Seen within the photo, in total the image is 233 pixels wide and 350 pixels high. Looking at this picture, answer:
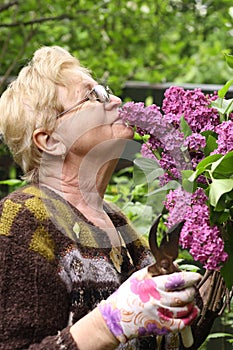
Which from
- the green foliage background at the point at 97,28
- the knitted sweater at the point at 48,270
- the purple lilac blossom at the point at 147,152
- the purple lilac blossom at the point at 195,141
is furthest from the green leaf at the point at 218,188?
the green foliage background at the point at 97,28

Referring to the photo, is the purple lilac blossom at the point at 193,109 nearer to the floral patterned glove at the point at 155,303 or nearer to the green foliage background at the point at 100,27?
the floral patterned glove at the point at 155,303

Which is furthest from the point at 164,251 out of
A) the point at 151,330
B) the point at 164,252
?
the point at 151,330

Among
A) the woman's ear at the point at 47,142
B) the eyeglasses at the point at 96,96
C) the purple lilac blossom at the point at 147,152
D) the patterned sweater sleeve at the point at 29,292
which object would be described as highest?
the eyeglasses at the point at 96,96

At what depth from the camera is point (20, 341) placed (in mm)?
1717

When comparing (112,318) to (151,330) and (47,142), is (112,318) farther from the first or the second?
(47,142)

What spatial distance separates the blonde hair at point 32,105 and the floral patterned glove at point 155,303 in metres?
0.55

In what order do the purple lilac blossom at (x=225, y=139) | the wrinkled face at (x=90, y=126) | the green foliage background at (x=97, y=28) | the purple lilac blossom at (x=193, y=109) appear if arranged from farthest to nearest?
the green foliage background at (x=97, y=28), the wrinkled face at (x=90, y=126), the purple lilac blossom at (x=193, y=109), the purple lilac blossom at (x=225, y=139)

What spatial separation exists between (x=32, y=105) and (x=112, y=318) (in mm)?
624

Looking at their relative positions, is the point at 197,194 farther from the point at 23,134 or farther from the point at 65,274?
the point at 23,134

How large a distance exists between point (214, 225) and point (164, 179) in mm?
214

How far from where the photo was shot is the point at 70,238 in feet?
6.06

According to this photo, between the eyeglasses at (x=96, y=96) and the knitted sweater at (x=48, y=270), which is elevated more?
the eyeglasses at (x=96, y=96)

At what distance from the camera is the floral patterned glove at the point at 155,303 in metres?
1.53

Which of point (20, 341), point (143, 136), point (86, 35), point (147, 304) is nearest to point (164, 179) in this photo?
point (143, 136)
